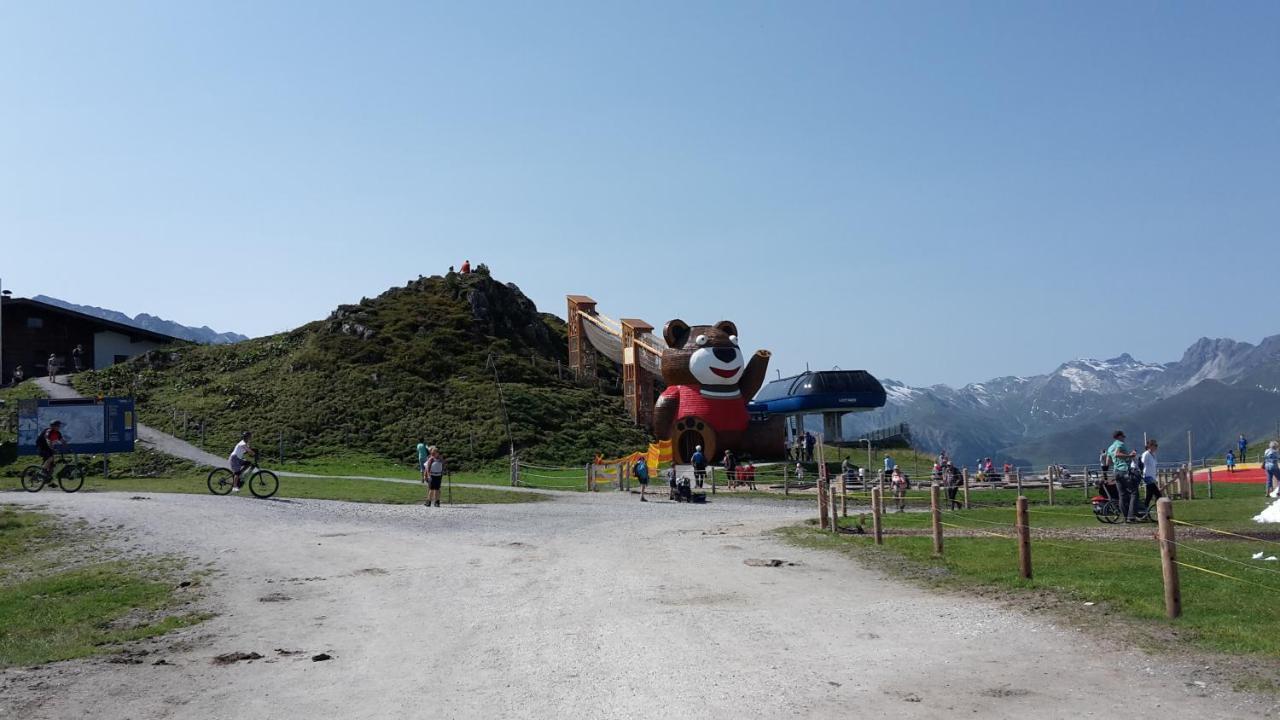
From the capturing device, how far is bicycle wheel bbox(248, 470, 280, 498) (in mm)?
28797

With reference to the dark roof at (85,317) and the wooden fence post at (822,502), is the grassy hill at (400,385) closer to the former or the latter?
the dark roof at (85,317)

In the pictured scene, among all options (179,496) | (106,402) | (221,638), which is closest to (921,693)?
(221,638)

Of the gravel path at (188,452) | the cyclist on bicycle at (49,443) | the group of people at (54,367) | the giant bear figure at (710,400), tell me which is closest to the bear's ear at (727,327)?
the giant bear figure at (710,400)

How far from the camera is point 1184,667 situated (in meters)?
8.62

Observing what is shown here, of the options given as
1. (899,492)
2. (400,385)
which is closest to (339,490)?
(899,492)

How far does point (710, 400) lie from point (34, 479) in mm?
28959

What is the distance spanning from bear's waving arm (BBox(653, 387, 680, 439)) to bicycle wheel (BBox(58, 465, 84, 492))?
25.9 meters

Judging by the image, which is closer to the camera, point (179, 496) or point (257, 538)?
point (257, 538)

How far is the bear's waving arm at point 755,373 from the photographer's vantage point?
166 ft

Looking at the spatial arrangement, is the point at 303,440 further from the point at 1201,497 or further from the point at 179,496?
the point at 1201,497

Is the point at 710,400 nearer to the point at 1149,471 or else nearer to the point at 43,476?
the point at 1149,471

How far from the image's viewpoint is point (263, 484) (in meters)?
29.5

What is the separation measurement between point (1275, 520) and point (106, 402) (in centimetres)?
3631

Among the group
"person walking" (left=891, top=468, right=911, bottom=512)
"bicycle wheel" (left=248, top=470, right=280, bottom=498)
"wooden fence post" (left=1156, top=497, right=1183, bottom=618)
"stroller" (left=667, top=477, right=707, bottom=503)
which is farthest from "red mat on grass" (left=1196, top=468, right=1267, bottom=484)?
"bicycle wheel" (left=248, top=470, right=280, bottom=498)
